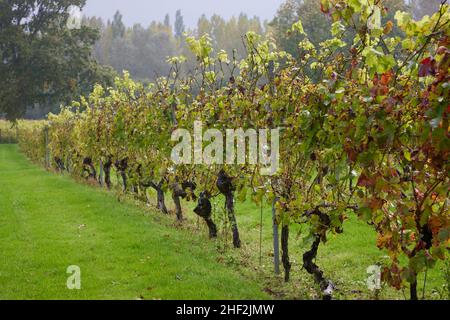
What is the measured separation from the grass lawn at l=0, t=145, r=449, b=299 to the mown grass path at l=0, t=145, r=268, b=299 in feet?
0.04

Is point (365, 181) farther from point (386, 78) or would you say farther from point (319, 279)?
point (319, 279)

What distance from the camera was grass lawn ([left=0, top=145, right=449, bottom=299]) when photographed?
5609 millimetres

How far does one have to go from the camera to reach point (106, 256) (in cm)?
703

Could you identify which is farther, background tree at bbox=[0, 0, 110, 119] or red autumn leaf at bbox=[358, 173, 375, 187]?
background tree at bbox=[0, 0, 110, 119]

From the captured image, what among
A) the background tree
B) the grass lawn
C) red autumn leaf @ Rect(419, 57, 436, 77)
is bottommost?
the grass lawn

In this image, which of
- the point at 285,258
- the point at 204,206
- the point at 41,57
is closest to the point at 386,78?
the point at 285,258

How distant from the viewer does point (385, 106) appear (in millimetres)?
3371

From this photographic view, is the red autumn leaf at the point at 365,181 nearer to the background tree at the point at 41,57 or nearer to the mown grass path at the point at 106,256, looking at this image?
the mown grass path at the point at 106,256

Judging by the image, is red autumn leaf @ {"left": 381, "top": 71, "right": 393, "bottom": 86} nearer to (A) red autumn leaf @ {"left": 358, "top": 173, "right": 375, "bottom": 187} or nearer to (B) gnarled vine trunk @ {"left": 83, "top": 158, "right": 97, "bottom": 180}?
(A) red autumn leaf @ {"left": 358, "top": 173, "right": 375, "bottom": 187}

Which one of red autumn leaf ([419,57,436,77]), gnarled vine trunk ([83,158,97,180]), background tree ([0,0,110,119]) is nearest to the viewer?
red autumn leaf ([419,57,436,77])

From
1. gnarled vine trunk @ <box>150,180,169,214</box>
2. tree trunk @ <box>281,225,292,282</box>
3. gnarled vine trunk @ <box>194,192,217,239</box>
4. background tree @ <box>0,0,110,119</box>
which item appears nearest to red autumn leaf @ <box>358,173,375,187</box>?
tree trunk @ <box>281,225,292,282</box>

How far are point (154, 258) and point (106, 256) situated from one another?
684 mm

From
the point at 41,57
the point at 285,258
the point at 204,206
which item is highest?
the point at 41,57
